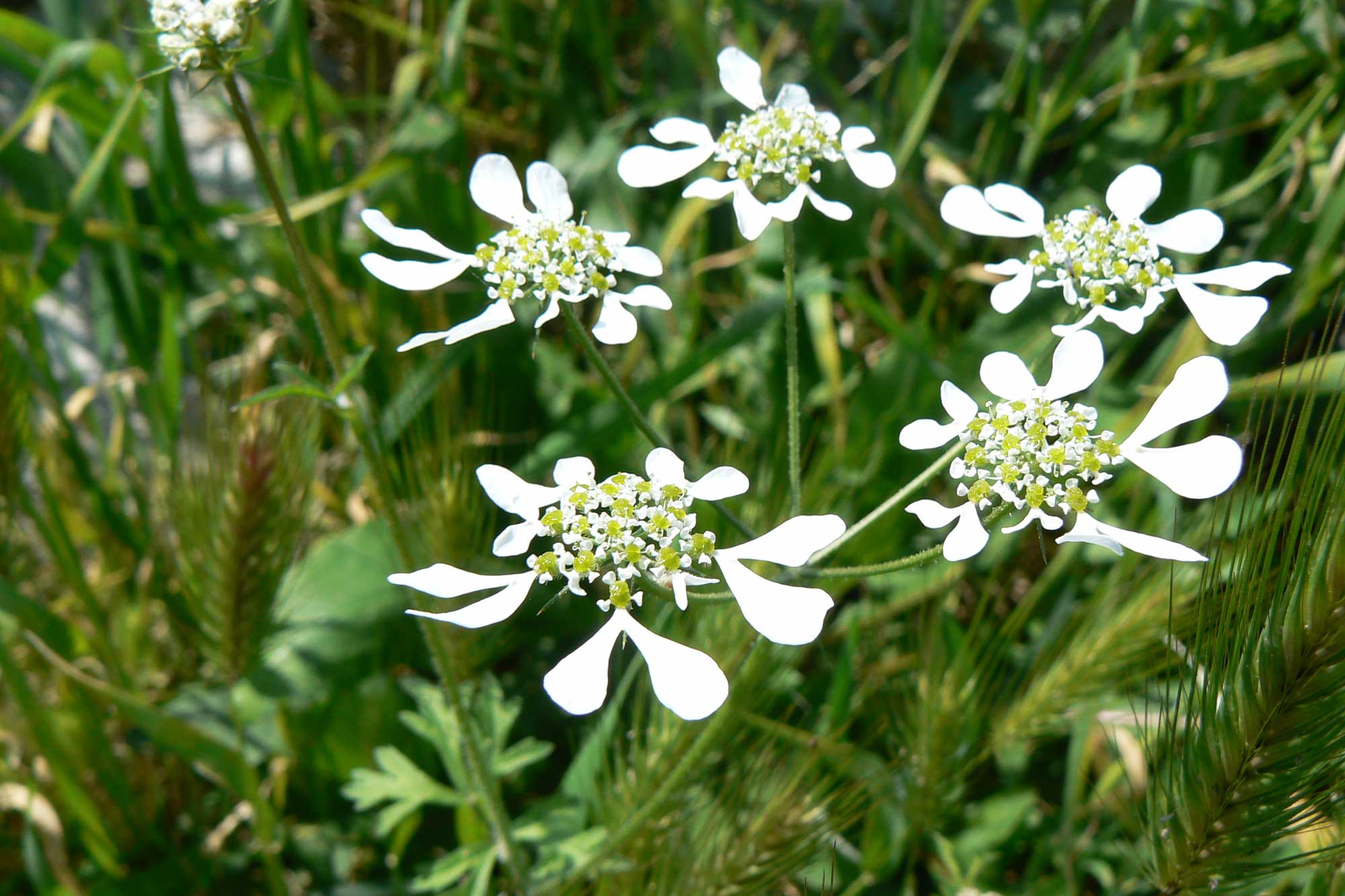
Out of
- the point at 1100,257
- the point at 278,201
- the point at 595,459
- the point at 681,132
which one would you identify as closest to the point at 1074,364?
the point at 1100,257

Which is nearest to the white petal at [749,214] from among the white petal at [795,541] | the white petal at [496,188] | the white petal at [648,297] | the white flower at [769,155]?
the white flower at [769,155]

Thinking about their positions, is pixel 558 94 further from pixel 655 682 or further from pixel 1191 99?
pixel 655 682

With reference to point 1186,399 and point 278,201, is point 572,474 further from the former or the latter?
point 1186,399

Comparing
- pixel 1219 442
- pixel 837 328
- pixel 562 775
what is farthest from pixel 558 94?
pixel 1219 442

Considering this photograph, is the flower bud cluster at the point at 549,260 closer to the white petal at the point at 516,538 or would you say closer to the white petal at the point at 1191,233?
the white petal at the point at 516,538

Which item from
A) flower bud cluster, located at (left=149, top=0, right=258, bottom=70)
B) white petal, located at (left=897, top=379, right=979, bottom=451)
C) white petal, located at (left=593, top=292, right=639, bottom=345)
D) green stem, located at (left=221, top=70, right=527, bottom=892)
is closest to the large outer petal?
white petal, located at (left=897, top=379, right=979, bottom=451)
